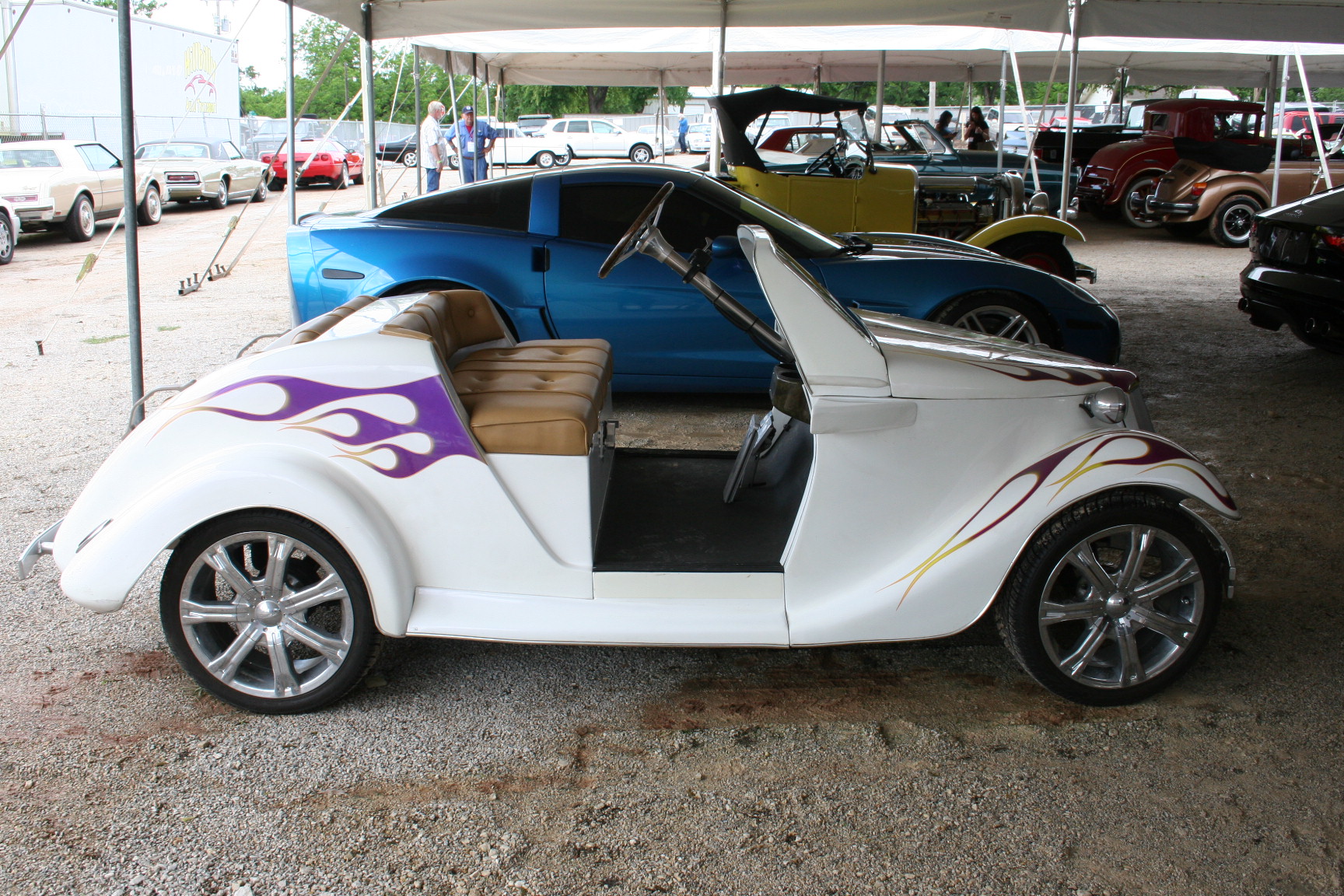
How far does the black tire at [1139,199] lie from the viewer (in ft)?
51.0

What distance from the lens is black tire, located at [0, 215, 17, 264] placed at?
11.7m


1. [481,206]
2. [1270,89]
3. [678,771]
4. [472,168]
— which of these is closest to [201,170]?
[472,168]

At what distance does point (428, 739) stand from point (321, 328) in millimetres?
1244

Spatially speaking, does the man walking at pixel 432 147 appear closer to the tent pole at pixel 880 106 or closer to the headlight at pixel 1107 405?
the tent pole at pixel 880 106

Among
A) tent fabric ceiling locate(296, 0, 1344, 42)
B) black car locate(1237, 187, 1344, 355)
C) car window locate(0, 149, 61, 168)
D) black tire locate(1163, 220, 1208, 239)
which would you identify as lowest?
black car locate(1237, 187, 1344, 355)

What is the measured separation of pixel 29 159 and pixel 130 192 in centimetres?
1144

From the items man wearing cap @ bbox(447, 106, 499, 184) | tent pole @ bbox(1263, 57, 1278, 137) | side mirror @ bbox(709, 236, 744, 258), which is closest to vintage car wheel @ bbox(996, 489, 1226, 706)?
side mirror @ bbox(709, 236, 744, 258)

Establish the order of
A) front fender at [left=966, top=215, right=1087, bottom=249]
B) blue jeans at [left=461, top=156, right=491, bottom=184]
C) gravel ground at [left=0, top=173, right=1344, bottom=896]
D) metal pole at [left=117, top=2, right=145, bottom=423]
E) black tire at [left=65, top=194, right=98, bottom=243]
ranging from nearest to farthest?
gravel ground at [left=0, top=173, right=1344, bottom=896], metal pole at [left=117, top=2, right=145, bottom=423], front fender at [left=966, top=215, right=1087, bottom=249], black tire at [left=65, top=194, right=98, bottom=243], blue jeans at [left=461, top=156, right=491, bottom=184]

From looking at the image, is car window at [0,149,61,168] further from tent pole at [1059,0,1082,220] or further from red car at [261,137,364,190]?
tent pole at [1059,0,1082,220]

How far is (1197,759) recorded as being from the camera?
2613 mm

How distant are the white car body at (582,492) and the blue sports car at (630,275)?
9.26 ft

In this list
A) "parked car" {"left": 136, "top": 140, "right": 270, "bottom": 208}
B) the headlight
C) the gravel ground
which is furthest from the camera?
"parked car" {"left": 136, "top": 140, "right": 270, "bottom": 208}

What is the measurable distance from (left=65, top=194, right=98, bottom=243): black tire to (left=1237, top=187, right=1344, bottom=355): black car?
13.7 meters

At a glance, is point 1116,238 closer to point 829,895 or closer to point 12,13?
point 829,895
